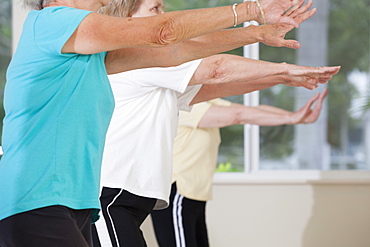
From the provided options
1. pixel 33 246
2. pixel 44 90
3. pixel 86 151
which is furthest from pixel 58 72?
pixel 33 246

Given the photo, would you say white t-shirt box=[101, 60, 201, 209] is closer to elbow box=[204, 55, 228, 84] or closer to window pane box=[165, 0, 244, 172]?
elbow box=[204, 55, 228, 84]

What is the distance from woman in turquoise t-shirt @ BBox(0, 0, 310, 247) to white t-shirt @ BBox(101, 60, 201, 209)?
1.67ft

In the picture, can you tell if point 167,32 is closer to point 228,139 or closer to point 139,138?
point 139,138

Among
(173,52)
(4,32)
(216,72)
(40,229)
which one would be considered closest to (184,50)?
(173,52)

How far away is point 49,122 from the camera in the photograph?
4.07 ft

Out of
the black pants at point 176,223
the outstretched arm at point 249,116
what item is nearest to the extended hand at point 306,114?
the outstretched arm at point 249,116

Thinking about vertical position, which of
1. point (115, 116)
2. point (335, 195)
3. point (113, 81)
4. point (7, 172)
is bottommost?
point (335, 195)

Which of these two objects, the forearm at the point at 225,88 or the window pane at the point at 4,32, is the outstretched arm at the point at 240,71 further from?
the window pane at the point at 4,32

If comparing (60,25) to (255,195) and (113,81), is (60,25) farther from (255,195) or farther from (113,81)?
(255,195)

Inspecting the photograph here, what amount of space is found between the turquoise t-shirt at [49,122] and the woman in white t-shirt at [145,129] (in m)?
0.52

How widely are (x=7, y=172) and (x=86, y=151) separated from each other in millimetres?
182

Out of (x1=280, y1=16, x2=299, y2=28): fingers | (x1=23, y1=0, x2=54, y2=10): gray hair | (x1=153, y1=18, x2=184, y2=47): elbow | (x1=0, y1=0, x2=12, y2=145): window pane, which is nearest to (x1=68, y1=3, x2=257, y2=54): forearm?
(x1=153, y1=18, x2=184, y2=47): elbow

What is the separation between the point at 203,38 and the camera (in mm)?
1470

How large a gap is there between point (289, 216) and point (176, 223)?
1.35m
